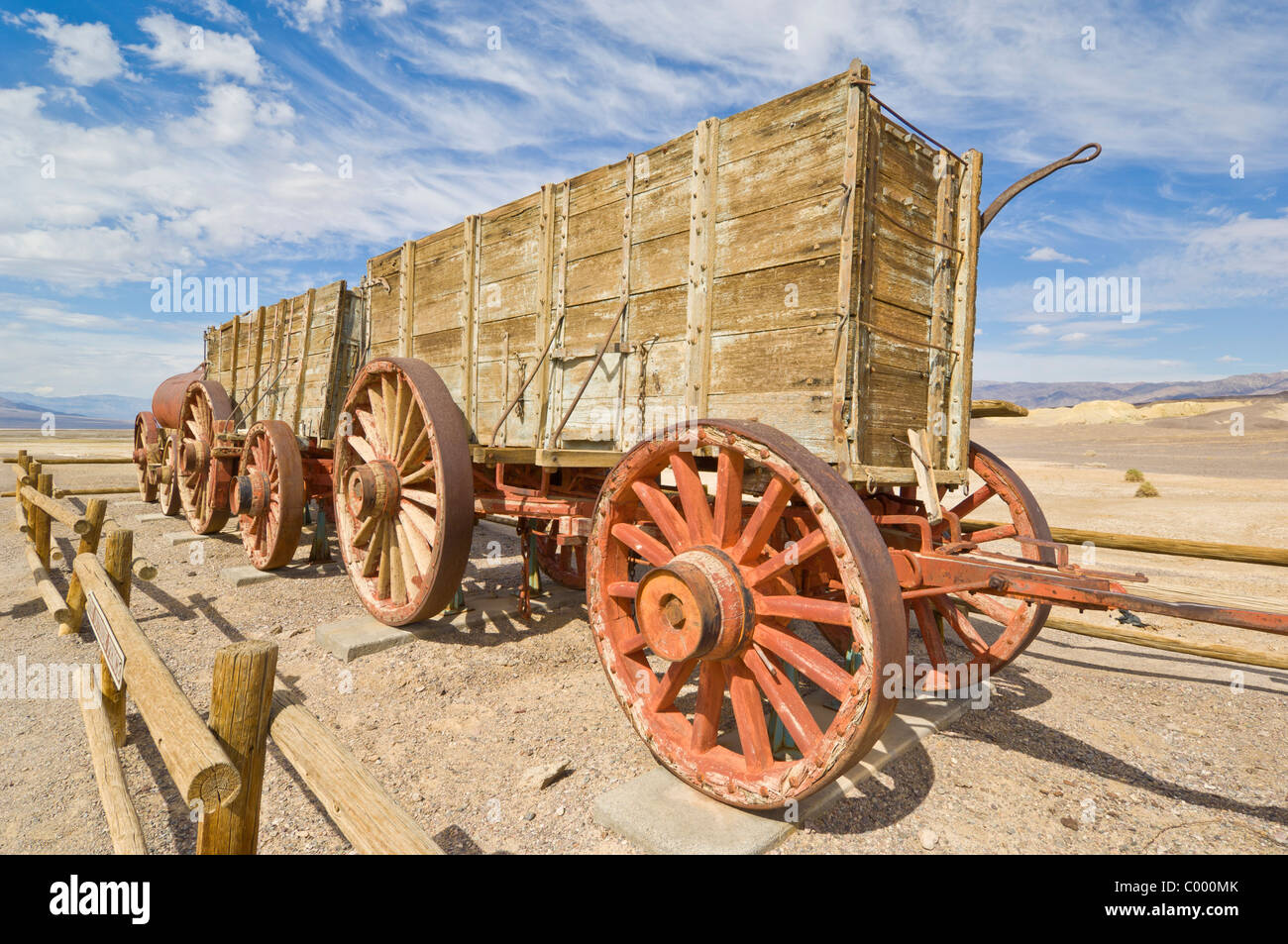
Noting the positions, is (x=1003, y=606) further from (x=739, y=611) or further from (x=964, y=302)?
(x=739, y=611)

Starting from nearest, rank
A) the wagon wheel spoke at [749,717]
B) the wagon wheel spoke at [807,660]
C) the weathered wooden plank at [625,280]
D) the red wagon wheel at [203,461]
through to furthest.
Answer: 1. the wagon wheel spoke at [807,660]
2. the wagon wheel spoke at [749,717]
3. the weathered wooden plank at [625,280]
4. the red wagon wheel at [203,461]

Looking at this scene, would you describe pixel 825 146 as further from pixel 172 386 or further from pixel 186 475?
pixel 172 386

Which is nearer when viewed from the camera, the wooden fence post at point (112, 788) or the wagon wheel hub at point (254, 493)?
the wooden fence post at point (112, 788)

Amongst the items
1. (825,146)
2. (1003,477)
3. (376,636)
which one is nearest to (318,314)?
(376,636)

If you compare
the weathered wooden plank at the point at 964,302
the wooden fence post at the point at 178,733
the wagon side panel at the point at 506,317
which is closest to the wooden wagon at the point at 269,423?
the wagon side panel at the point at 506,317

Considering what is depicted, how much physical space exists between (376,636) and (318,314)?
13.5 ft

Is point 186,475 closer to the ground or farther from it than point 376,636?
farther from it

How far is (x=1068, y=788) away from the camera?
3.04 m

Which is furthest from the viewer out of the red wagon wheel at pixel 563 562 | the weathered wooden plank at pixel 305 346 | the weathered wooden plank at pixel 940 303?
the weathered wooden plank at pixel 305 346

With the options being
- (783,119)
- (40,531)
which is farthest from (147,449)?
(783,119)

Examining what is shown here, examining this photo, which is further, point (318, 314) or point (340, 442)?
point (318, 314)

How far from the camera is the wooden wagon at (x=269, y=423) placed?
247 inches

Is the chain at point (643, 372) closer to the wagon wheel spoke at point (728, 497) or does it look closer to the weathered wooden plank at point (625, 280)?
the weathered wooden plank at point (625, 280)

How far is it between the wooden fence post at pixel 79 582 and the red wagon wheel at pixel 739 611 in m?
4.35
